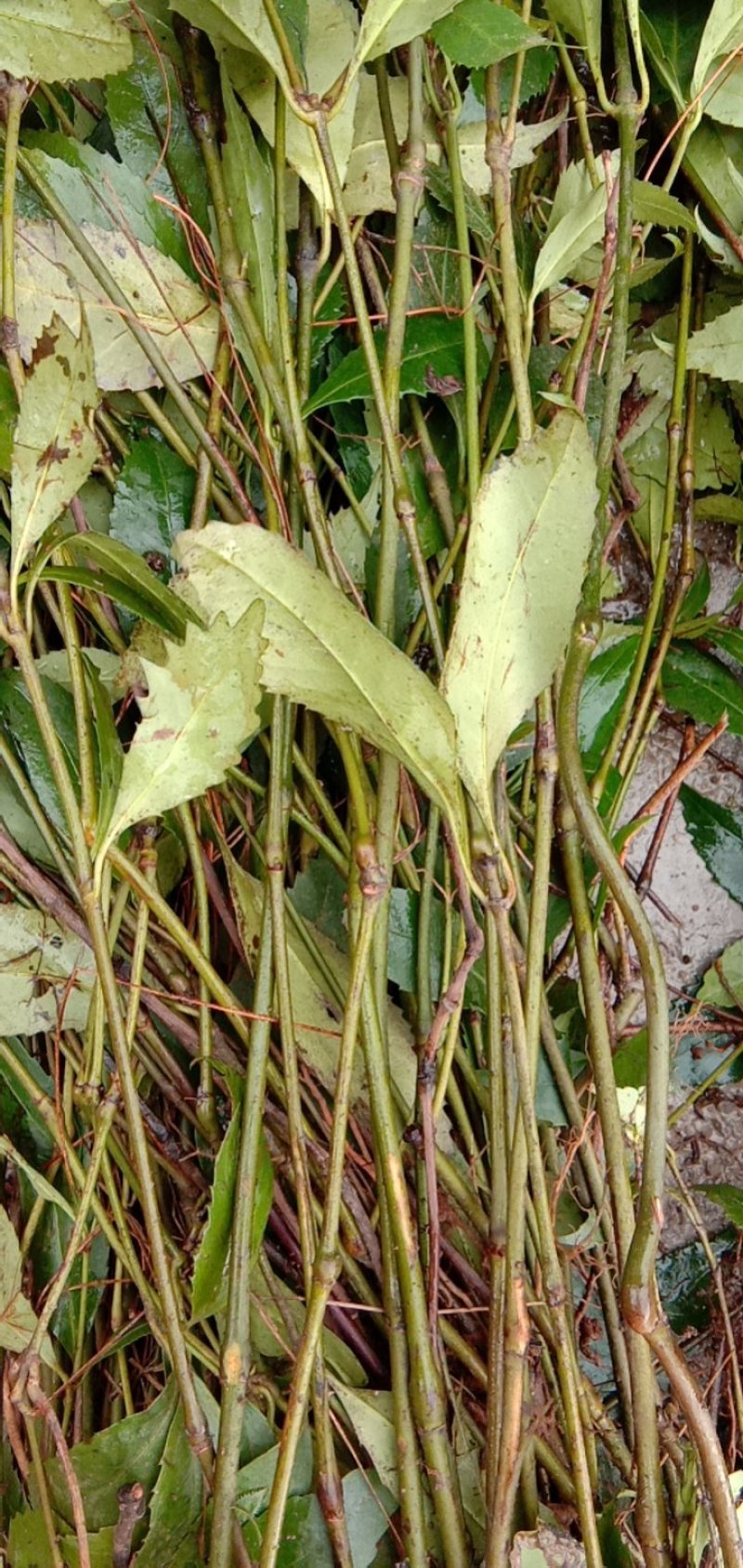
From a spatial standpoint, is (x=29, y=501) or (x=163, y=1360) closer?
(x=29, y=501)

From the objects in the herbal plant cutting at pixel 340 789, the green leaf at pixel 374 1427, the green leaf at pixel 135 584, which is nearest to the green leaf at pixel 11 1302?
the herbal plant cutting at pixel 340 789

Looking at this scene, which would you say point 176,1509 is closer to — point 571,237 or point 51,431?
point 51,431

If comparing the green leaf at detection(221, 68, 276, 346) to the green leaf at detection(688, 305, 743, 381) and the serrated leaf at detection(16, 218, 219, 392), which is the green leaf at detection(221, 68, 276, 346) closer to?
the serrated leaf at detection(16, 218, 219, 392)

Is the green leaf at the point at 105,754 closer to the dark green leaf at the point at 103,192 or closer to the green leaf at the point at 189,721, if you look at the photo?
the green leaf at the point at 189,721

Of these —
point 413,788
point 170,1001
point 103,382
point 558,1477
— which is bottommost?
point 558,1477

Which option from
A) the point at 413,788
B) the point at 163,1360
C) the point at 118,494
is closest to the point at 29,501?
the point at 118,494

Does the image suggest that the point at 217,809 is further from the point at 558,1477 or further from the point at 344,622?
the point at 558,1477

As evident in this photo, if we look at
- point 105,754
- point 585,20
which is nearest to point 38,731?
point 105,754
